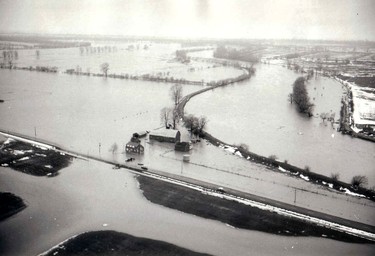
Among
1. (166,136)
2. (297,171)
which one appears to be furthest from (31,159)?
(297,171)

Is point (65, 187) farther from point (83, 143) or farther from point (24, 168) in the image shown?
point (83, 143)

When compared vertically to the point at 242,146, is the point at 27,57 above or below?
above

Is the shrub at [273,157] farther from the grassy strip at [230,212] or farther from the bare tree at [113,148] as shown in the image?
the bare tree at [113,148]

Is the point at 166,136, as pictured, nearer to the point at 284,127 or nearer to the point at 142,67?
the point at 284,127

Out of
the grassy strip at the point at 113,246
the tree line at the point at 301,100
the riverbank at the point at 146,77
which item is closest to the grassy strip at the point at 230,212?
the grassy strip at the point at 113,246

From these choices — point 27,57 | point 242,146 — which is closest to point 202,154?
point 242,146
